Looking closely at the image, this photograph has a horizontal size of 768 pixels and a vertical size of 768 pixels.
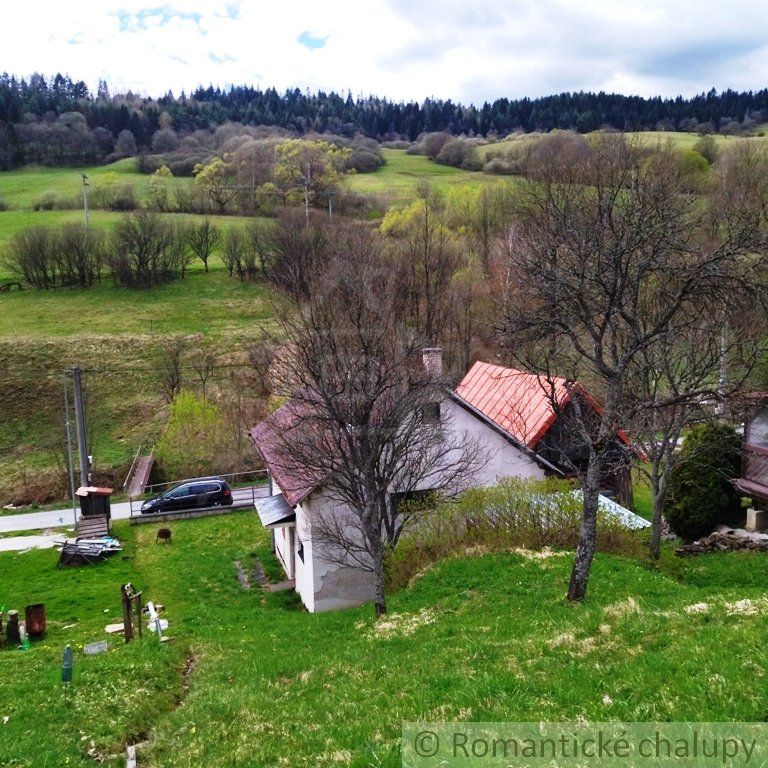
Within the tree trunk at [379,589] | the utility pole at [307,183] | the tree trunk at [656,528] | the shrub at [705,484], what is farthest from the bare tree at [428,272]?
the tree trunk at [379,589]

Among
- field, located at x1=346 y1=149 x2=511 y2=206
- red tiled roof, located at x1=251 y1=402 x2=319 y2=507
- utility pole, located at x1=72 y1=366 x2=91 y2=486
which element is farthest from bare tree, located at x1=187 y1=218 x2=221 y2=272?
red tiled roof, located at x1=251 y1=402 x2=319 y2=507

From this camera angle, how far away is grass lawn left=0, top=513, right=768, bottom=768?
23.6ft

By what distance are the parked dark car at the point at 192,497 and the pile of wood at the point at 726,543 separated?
21.1m

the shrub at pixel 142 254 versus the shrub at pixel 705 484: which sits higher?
the shrub at pixel 142 254

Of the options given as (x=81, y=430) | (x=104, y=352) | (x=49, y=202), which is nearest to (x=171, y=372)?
(x=104, y=352)

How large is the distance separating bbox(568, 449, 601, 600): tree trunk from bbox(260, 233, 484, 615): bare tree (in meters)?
4.92

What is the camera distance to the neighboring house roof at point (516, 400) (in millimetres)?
22938

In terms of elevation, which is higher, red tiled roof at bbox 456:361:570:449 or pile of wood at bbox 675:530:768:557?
red tiled roof at bbox 456:361:570:449

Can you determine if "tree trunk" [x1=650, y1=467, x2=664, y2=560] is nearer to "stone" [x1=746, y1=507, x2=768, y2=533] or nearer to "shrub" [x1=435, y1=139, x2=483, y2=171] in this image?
"stone" [x1=746, y1=507, x2=768, y2=533]

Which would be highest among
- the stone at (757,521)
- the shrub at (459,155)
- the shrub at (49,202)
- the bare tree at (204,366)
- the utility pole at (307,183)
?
the shrub at (459,155)

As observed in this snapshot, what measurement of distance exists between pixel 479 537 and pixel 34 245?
63.9m

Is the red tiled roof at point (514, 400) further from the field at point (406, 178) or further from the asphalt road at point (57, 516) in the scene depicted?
the field at point (406, 178)

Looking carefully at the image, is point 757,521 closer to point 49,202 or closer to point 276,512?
point 276,512

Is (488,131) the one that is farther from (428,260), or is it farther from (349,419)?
(349,419)
